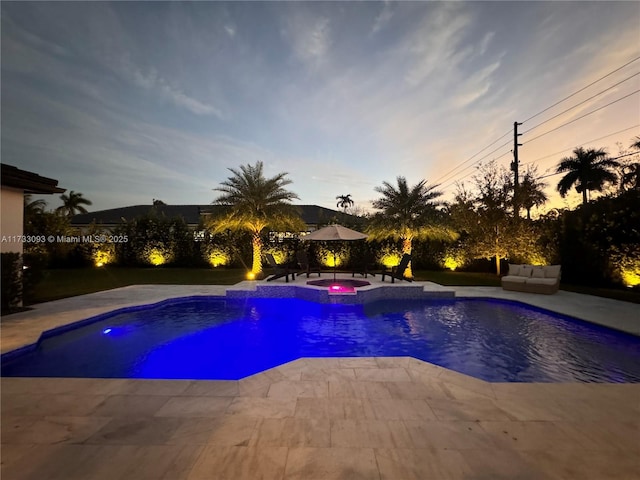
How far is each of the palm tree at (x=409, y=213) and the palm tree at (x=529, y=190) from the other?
14.3 feet

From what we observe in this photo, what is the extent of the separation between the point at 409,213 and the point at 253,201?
8.54 m

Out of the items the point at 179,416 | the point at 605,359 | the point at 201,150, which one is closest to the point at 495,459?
the point at 179,416

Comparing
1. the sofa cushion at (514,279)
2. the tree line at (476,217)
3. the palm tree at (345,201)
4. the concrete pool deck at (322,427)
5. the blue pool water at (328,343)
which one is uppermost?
the palm tree at (345,201)

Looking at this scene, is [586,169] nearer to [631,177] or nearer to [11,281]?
[631,177]

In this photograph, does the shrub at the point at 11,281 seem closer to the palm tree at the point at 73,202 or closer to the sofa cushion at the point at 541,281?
the sofa cushion at the point at 541,281

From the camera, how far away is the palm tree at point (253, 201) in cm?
1611

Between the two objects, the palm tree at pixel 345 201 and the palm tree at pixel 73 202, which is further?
the palm tree at pixel 345 201

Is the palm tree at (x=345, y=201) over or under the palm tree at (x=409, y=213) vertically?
over

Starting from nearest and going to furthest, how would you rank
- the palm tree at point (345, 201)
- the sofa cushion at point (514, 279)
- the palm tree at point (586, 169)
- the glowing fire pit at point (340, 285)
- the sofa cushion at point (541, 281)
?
the glowing fire pit at point (340, 285)
the sofa cushion at point (541, 281)
the sofa cushion at point (514, 279)
the palm tree at point (586, 169)
the palm tree at point (345, 201)

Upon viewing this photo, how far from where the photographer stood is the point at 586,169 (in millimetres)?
35062

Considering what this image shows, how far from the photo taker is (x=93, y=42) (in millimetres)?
11148

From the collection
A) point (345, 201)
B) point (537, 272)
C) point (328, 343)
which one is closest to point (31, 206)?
point (328, 343)

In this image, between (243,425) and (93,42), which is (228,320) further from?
(93,42)

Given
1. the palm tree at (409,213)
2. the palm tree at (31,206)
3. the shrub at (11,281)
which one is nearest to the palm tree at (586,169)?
the palm tree at (409,213)
